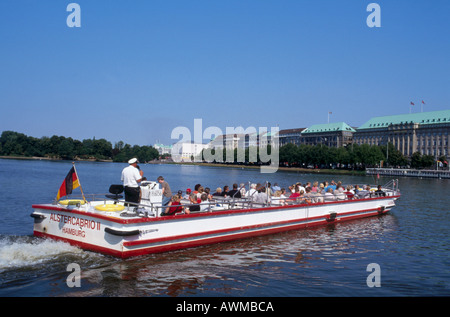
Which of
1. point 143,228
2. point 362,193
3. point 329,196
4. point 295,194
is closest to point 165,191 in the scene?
point 143,228

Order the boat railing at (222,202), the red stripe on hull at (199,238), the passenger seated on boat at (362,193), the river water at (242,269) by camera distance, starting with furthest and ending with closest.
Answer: the passenger seated on boat at (362,193) → the boat railing at (222,202) → the red stripe on hull at (199,238) → the river water at (242,269)

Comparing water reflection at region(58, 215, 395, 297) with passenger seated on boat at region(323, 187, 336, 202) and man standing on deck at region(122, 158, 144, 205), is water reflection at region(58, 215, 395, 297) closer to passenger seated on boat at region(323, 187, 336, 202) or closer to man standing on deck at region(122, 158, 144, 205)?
man standing on deck at region(122, 158, 144, 205)

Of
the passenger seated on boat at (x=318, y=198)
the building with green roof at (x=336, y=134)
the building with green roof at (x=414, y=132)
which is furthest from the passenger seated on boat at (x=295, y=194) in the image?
the building with green roof at (x=336, y=134)

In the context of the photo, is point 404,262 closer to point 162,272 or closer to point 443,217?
point 162,272

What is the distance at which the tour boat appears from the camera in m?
11.9

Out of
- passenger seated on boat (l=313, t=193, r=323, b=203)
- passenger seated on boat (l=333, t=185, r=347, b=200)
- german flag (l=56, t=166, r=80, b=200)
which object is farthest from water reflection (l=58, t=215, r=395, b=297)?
passenger seated on boat (l=333, t=185, r=347, b=200)

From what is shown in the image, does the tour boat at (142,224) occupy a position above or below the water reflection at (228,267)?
above

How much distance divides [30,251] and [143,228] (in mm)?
3582

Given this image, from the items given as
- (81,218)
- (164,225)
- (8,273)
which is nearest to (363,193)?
(164,225)

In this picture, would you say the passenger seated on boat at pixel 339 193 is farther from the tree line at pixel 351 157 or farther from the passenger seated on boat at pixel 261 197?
the tree line at pixel 351 157

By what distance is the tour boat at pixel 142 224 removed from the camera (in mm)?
11883

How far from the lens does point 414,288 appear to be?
11.4 metres

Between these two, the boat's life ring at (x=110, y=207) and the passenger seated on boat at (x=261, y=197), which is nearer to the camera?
the boat's life ring at (x=110, y=207)
